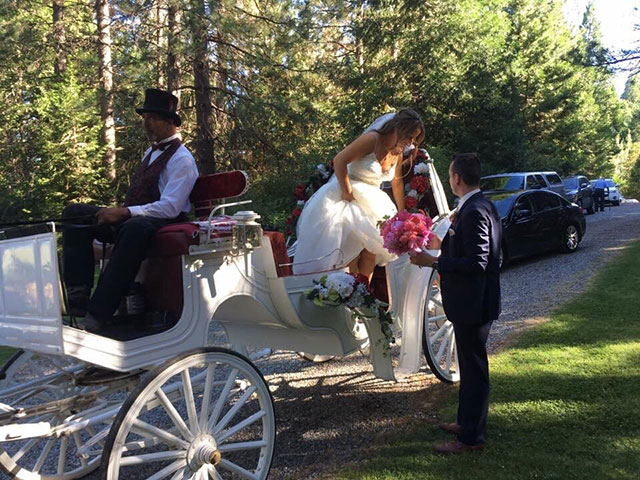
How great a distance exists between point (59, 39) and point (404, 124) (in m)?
14.0

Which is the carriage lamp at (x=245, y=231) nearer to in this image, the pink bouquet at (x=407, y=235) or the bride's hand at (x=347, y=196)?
the pink bouquet at (x=407, y=235)

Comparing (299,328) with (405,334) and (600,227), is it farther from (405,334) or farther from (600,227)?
(600,227)

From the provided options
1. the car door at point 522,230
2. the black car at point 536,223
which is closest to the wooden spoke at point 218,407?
the black car at point 536,223

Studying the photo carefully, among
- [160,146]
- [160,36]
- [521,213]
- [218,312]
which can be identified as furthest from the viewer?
[160,36]

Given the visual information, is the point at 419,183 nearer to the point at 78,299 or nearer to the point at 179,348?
the point at 179,348

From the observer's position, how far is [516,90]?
70.5 feet

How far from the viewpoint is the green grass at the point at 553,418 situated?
10.7 ft

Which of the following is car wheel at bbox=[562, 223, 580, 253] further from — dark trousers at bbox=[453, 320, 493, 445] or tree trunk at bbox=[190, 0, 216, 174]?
dark trousers at bbox=[453, 320, 493, 445]

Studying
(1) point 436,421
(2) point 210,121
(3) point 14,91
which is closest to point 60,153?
(3) point 14,91

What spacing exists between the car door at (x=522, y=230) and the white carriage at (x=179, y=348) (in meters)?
7.45

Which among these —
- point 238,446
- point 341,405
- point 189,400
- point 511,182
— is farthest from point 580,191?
point 189,400

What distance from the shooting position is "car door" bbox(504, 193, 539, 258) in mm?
10992

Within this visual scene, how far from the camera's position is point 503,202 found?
1152 centimetres

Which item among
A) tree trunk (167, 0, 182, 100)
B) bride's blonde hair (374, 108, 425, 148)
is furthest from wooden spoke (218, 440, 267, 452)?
tree trunk (167, 0, 182, 100)
